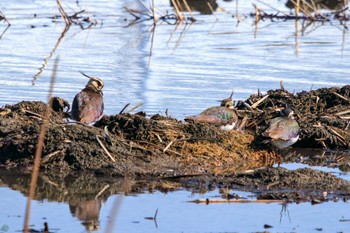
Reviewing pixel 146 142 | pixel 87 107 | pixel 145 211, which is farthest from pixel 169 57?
pixel 145 211

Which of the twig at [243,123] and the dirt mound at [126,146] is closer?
the dirt mound at [126,146]

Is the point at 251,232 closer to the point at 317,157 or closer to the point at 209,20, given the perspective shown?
the point at 317,157

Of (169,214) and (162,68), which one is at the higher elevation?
(162,68)

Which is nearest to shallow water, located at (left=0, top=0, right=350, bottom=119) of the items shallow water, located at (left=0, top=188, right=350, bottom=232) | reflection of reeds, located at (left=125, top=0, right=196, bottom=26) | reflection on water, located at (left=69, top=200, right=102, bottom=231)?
reflection of reeds, located at (left=125, top=0, right=196, bottom=26)

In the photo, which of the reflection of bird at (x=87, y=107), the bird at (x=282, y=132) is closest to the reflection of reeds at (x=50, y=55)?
the reflection of bird at (x=87, y=107)

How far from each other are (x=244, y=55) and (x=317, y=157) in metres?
7.01

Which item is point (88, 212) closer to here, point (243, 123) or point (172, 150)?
point (172, 150)

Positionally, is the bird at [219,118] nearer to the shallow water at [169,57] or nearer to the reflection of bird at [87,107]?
the reflection of bird at [87,107]

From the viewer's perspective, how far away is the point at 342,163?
10.1 meters

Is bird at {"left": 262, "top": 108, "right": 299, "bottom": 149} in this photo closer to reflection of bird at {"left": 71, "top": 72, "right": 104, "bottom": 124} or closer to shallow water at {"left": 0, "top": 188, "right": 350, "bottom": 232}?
reflection of bird at {"left": 71, "top": 72, "right": 104, "bottom": 124}

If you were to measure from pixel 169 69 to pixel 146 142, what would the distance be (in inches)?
229

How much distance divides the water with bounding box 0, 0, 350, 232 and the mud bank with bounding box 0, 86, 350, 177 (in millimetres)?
692

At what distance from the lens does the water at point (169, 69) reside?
24.6ft

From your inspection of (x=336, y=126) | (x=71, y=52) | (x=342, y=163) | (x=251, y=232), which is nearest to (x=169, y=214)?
Answer: (x=251, y=232)
